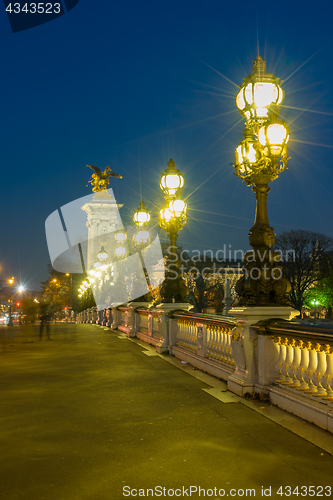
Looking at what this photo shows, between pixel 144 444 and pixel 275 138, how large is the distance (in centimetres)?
528

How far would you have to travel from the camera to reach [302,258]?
63.2m

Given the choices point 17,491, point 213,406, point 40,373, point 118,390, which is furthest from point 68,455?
point 40,373

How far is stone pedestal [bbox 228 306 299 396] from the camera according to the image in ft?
23.0

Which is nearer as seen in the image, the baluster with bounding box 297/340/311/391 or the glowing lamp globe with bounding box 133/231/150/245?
the baluster with bounding box 297/340/311/391

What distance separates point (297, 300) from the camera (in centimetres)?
6234

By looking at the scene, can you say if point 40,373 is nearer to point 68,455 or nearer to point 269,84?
point 68,455

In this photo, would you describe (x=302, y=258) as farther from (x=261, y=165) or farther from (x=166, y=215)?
(x=261, y=165)

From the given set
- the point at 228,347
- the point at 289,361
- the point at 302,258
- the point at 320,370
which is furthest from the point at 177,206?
the point at 302,258

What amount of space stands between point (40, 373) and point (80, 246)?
97.4 meters

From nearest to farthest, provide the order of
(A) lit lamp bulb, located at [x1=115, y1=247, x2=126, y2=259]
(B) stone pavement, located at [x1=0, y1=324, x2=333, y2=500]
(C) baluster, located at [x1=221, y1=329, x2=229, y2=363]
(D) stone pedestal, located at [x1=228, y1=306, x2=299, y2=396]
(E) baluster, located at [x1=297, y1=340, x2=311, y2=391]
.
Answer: (B) stone pavement, located at [x1=0, y1=324, x2=333, y2=500] → (E) baluster, located at [x1=297, y1=340, x2=311, y2=391] → (D) stone pedestal, located at [x1=228, y1=306, x2=299, y2=396] → (C) baluster, located at [x1=221, y1=329, x2=229, y2=363] → (A) lit lamp bulb, located at [x1=115, y1=247, x2=126, y2=259]

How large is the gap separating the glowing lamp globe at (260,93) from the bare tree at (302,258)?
55.3 meters

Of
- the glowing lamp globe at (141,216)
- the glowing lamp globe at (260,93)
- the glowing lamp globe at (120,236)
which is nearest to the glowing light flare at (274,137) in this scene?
the glowing lamp globe at (260,93)

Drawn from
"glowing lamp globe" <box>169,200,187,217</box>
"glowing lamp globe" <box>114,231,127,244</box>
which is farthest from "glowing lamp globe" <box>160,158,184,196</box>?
"glowing lamp globe" <box>114,231,127,244</box>

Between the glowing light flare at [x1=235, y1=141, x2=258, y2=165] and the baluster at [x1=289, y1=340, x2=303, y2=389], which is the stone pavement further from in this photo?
the glowing light flare at [x1=235, y1=141, x2=258, y2=165]
